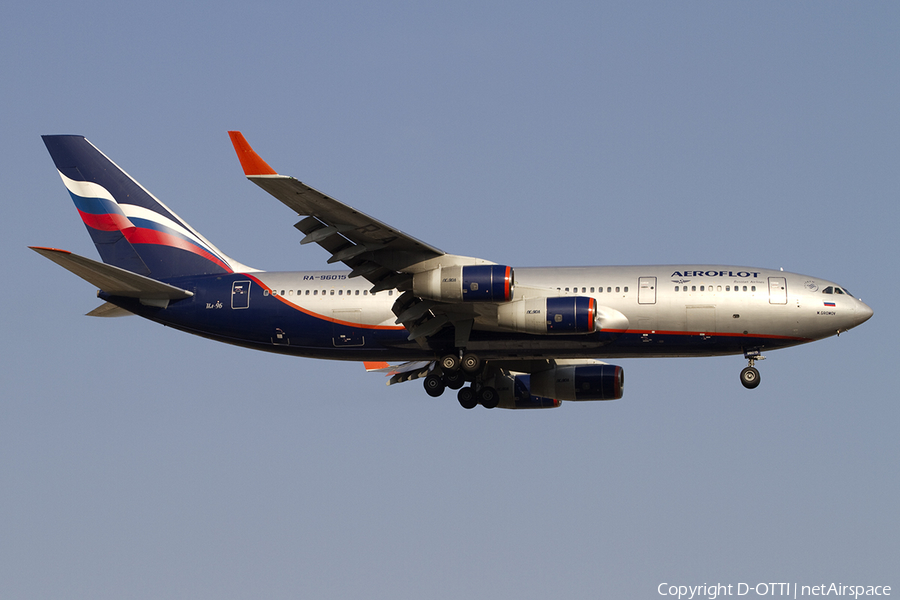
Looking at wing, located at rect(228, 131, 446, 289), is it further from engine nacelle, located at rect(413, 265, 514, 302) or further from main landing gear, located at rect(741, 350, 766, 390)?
main landing gear, located at rect(741, 350, 766, 390)

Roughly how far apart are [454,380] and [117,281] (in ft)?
41.6

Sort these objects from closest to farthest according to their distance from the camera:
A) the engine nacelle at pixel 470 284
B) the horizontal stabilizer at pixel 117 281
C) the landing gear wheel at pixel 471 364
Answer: the engine nacelle at pixel 470 284 < the horizontal stabilizer at pixel 117 281 < the landing gear wheel at pixel 471 364

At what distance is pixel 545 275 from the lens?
130ft

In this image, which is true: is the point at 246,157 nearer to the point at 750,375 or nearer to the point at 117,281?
the point at 117,281

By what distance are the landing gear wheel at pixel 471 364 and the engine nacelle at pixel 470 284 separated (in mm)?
4177

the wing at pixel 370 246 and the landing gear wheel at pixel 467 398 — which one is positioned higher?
the wing at pixel 370 246

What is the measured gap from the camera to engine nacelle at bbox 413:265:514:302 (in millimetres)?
36000

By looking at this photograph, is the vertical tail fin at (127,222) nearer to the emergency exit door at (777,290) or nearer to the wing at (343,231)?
the wing at (343,231)

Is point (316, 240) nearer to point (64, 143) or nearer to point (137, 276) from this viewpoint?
point (137, 276)

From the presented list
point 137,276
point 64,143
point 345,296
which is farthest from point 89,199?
point 345,296

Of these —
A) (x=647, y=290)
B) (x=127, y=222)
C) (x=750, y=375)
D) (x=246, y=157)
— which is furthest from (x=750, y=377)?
(x=127, y=222)

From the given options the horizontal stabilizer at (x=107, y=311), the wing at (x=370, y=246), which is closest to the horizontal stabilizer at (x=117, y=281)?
the horizontal stabilizer at (x=107, y=311)

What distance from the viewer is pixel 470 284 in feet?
118

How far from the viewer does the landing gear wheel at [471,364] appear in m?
39.9
